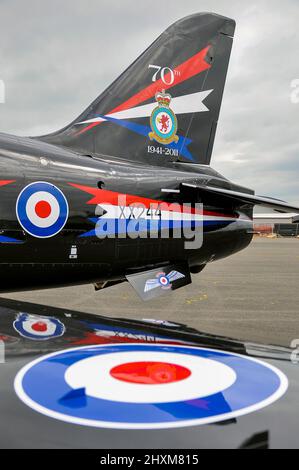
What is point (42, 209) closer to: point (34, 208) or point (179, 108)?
point (34, 208)

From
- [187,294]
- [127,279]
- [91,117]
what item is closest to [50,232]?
[127,279]

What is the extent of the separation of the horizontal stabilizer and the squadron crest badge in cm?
176

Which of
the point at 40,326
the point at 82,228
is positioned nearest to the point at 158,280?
the point at 82,228

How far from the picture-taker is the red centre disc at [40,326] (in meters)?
2.69

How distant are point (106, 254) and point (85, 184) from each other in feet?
2.49

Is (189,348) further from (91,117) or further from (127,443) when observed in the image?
(91,117)

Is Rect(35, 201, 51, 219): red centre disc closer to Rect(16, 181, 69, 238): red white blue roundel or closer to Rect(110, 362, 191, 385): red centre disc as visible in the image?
Rect(16, 181, 69, 238): red white blue roundel

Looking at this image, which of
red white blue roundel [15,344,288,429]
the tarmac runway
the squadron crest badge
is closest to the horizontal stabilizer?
the tarmac runway

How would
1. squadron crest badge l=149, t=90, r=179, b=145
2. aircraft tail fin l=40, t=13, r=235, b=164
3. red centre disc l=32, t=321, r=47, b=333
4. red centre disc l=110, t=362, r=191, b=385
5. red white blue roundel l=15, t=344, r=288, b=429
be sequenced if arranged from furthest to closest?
1. squadron crest badge l=149, t=90, r=179, b=145
2. aircraft tail fin l=40, t=13, r=235, b=164
3. red centre disc l=32, t=321, r=47, b=333
4. red centre disc l=110, t=362, r=191, b=385
5. red white blue roundel l=15, t=344, r=288, b=429

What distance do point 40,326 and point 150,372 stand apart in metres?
1.15

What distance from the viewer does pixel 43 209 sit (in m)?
3.75

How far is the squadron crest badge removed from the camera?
5270 millimetres

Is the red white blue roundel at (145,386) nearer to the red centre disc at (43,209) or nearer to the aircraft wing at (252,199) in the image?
the red centre disc at (43,209)

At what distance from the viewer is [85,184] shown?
404 centimetres
